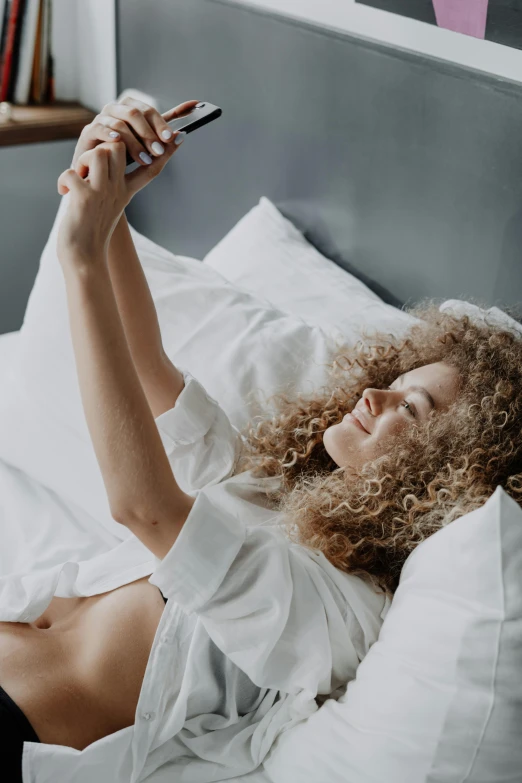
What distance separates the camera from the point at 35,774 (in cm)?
95

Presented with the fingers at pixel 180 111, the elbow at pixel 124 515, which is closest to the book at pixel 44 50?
the fingers at pixel 180 111

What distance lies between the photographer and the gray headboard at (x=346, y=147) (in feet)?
4.21

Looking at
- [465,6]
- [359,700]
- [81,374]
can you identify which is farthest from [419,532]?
[465,6]

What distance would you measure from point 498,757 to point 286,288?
3.08 feet

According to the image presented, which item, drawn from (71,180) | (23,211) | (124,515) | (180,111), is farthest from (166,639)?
(23,211)

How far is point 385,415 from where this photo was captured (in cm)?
110

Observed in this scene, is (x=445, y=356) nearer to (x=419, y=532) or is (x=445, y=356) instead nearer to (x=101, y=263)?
(x=419, y=532)

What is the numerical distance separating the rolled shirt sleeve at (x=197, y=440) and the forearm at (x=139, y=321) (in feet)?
0.10

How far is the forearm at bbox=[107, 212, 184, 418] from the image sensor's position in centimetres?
118

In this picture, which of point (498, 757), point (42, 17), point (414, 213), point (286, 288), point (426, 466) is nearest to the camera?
point (498, 757)

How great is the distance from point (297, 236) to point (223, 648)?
0.92 metres

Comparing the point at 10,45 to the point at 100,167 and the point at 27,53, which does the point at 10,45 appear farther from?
the point at 100,167

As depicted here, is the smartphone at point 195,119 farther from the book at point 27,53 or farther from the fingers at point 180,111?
the book at point 27,53

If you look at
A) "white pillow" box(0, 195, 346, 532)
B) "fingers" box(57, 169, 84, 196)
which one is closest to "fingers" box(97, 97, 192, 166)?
"fingers" box(57, 169, 84, 196)
